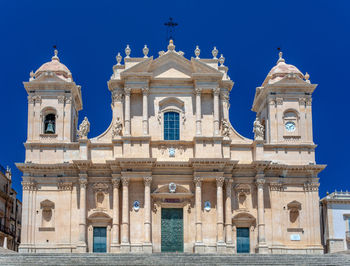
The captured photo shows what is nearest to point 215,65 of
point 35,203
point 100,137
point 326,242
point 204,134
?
point 204,134

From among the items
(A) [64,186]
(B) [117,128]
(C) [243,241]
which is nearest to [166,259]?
A: (C) [243,241]

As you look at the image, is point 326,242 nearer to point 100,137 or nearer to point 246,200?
point 246,200

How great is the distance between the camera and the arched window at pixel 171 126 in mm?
41312

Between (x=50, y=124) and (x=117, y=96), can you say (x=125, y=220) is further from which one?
(x=117, y=96)

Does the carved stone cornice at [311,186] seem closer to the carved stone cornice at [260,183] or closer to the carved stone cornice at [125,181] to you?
the carved stone cornice at [260,183]

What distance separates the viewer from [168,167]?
132 ft

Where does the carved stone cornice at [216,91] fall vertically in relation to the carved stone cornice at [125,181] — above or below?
above

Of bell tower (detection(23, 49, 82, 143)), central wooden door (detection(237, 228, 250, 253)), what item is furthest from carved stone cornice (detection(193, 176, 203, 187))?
bell tower (detection(23, 49, 82, 143))

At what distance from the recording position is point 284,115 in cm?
4216

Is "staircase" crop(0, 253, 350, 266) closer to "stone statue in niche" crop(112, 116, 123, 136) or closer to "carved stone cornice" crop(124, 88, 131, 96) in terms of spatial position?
"stone statue in niche" crop(112, 116, 123, 136)

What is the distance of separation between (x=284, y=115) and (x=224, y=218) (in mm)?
7549

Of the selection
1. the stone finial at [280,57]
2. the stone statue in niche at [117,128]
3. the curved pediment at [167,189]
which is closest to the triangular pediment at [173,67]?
the stone statue in niche at [117,128]

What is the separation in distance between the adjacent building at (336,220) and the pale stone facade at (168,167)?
10415 mm

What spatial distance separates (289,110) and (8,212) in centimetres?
2555
